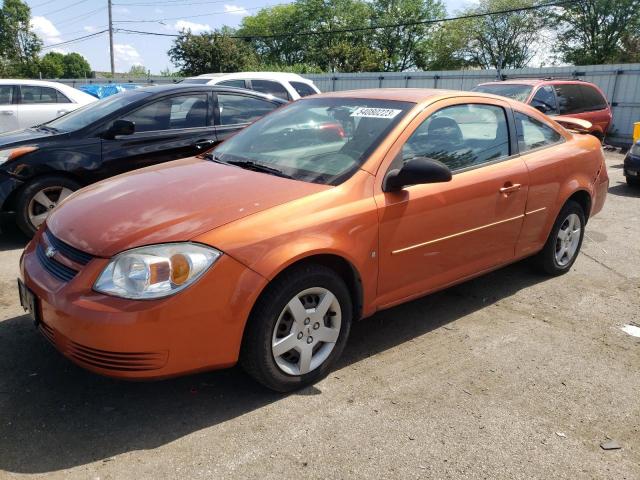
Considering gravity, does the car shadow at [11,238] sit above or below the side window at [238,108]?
below

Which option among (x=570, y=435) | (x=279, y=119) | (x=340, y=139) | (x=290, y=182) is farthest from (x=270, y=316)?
(x=279, y=119)

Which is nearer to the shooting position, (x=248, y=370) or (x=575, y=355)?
(x=248, y=370)

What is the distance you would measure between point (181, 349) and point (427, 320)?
2.04 metres

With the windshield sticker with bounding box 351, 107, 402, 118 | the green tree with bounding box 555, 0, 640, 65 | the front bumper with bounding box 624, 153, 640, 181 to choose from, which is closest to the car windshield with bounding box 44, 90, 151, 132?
the windshield sticker with bounding box 351, 107, 402, 118

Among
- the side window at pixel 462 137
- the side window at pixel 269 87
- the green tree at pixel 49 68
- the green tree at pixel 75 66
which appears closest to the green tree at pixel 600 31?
the side window at pixel 269 87

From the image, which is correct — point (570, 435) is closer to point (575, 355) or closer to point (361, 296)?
point (575, 355)

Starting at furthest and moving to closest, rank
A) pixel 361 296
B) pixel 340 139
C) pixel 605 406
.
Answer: pixel 340 139 < pixel 361 296 < pixel 605 406

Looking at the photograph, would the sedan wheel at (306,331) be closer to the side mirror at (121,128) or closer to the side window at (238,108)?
the side mirror at (121,128)

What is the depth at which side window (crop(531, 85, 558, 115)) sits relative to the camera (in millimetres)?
10195

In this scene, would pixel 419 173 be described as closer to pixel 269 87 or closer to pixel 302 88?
pixel 269 87

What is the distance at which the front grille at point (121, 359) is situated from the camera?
2479mm

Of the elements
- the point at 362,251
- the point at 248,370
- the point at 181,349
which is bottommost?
the point at 248,370

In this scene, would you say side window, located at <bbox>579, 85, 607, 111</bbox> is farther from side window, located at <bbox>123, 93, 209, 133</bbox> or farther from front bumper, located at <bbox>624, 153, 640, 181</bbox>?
side window, located at <bbox>123, 93, 209, 133</bbox>

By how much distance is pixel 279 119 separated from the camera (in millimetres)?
4078
